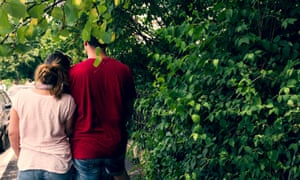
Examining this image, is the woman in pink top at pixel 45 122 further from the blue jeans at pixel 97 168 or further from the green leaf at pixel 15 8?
the green leaf at pixel 15 8

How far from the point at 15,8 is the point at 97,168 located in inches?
77.0

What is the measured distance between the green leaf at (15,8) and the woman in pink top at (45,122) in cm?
167

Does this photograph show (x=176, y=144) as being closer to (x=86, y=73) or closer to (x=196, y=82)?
(x=196, y=82)

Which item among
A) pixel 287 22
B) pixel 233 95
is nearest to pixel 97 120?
pixel 233 95

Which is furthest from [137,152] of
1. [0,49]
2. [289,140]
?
[0,49]

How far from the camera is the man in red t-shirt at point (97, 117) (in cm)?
350

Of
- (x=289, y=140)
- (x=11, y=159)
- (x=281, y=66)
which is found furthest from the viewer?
(x=11, y=159)

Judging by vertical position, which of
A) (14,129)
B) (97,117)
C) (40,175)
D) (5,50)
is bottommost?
(40,175)

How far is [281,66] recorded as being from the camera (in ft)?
10.7

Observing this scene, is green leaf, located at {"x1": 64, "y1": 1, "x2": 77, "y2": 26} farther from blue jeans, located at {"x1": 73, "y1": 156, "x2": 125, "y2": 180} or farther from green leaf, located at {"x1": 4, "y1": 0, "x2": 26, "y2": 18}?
blue jeans, located at {"x1": 73, "y1": 156, "x2": 125, "y2": 180}

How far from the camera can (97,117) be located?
11.5 ft

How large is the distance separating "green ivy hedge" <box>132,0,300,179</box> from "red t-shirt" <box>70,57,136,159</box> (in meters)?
0.33

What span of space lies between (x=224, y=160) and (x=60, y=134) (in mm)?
1161

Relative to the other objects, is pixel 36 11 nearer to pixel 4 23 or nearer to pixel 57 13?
pixel 57 13
